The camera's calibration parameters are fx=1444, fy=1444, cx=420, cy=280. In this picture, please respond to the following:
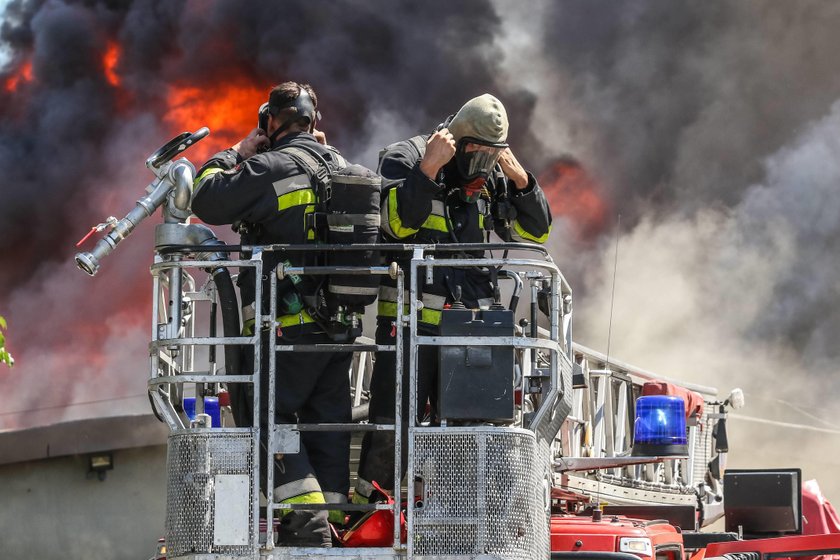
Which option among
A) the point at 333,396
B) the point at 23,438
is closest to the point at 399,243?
the point at 333,396

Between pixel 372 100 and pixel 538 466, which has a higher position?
pixel 372 100

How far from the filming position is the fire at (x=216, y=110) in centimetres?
2309

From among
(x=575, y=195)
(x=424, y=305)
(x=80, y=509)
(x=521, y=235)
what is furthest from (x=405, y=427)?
(x=575, y=195)

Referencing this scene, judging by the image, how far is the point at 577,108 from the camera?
26594mm

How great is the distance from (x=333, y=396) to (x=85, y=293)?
1762 centimetres

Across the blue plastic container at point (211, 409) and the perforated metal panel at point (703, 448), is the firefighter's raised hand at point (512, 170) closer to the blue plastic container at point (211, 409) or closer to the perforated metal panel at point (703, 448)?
the blue plastic container at point (211, 409)

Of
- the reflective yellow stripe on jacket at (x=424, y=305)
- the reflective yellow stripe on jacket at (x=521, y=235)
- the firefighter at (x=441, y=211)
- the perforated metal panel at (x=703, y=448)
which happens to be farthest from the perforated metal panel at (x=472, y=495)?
the perforated metal panel at (x=703, y=448)

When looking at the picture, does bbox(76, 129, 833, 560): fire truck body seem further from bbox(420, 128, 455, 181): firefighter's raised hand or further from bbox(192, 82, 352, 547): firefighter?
bbox(420, 128, 455, 181): firefighter's raised hand

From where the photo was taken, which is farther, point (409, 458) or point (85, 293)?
point (85, 293)

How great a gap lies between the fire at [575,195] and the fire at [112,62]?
770cm

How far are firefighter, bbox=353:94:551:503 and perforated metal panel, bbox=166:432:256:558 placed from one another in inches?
38.0

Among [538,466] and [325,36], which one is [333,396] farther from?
[325,36]

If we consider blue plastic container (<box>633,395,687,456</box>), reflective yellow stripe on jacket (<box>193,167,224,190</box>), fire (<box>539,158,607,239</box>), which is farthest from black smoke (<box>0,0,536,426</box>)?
reflective yellow stripe on jacket (<box>193,167,224,190</box>)

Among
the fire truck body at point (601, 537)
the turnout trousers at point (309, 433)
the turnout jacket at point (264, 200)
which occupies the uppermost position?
the turnout jacket at point (264, 200)
